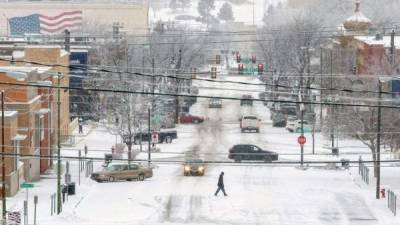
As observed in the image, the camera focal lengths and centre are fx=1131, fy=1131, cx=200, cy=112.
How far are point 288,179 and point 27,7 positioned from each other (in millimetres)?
68410

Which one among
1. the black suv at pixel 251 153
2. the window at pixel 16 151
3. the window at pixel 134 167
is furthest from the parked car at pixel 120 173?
the black suv at pixel 251 153

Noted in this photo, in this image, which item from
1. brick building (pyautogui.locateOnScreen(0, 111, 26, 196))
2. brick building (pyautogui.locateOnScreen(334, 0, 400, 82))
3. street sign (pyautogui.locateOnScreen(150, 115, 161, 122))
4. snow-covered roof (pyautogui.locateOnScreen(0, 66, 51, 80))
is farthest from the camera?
street sign (pyautogui.locateOnScreen(150, 115, 161, 122))

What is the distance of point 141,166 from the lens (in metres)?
41.8

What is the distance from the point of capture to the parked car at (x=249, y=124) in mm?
57688

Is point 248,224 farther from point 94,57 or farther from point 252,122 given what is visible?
point 94,57

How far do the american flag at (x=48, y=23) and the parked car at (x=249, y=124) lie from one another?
3988 cm

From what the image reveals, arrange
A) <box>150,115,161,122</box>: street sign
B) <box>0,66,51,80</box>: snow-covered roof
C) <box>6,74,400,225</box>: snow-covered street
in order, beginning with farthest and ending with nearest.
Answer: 1. <box>150,115,161,122</box>: street sign
2. <box>6,74,400,225</box>: snow-covered street
3. <box>0,66,51,80</box>: snow-covered roof

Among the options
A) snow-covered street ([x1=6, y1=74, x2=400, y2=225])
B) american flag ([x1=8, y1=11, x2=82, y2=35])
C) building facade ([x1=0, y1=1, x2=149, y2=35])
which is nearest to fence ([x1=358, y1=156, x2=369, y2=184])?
snow-covered street ([x1=6, y1=74, x2=400, y2=225])

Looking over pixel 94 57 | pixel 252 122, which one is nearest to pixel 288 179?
pixel 252 122

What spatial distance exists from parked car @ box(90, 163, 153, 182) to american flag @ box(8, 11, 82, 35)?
55.0 meters

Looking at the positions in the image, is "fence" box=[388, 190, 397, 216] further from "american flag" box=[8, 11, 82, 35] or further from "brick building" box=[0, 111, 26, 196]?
"american flag" box=[8, 11, 82, 35]

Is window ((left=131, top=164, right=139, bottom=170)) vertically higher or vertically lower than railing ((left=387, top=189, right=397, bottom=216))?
higher

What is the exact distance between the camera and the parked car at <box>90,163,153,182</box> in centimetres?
4056

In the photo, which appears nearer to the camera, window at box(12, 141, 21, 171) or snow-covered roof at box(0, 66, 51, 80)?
snow-covered roof at box(0, 66, 51, 80)
